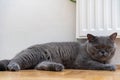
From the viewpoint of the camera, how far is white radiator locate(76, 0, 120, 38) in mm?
1966

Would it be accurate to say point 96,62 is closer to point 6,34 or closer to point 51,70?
point 51,70

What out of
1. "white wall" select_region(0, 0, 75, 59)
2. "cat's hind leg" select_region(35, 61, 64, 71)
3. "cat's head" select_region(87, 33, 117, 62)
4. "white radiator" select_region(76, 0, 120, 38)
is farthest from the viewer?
"white wall" select_region(0, 0, 75, 59)

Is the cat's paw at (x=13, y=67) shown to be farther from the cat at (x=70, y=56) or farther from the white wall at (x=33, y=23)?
the white wall at (x=33, y=23)

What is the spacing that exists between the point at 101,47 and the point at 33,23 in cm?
67

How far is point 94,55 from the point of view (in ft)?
6.00

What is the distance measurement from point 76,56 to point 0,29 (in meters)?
0.75

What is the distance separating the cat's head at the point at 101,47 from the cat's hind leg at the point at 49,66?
283 mm

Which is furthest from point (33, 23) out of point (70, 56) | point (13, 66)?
Answer: point (13, 66)

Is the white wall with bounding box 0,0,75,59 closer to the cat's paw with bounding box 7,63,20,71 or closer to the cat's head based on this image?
the cat's head

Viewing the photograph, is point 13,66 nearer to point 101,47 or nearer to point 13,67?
point 13,67

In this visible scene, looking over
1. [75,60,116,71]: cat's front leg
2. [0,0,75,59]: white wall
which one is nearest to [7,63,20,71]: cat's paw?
[75,60,116,71]: cat's front leg

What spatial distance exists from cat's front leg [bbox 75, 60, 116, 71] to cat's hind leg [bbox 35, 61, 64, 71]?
0.21 metres

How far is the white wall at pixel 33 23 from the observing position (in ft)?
7.02

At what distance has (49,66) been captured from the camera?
1692 millimetres
